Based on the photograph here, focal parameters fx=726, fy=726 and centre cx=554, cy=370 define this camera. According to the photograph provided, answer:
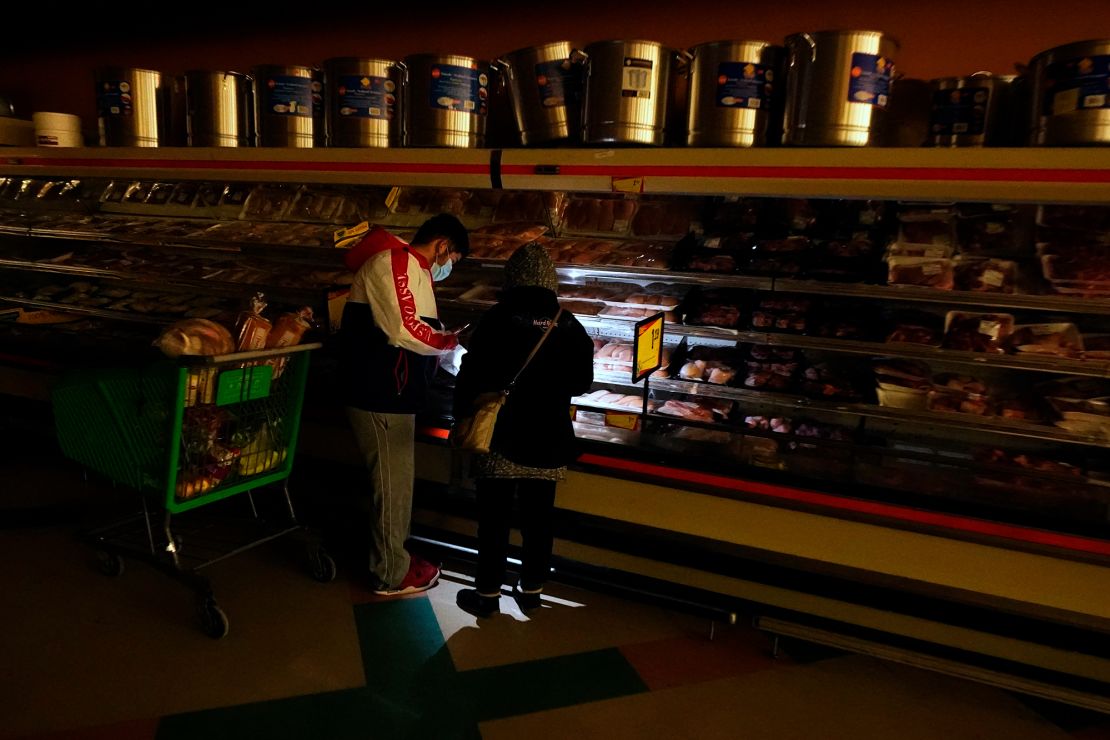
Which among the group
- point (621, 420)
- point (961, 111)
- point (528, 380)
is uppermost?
point (961, 111)

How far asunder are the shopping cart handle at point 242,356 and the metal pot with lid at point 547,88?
1.43 meters

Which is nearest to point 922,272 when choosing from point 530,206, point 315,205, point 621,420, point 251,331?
point 621,420

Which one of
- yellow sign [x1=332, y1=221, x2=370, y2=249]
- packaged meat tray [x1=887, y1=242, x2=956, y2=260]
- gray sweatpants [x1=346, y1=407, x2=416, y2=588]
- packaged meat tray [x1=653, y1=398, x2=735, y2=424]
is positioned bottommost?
gray sweatpants [x1=346, y1=407, x2=416, y2=588]

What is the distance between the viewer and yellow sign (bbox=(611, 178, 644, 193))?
10.3 ft

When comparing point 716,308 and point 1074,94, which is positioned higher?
point 1074,94

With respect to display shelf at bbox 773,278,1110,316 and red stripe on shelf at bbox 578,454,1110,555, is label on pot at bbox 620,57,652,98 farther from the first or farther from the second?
red stripe on shelf at bbox 578,454,1110,555

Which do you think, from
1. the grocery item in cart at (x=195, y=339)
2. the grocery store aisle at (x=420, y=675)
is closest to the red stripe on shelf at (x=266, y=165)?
the grocery item in cart at (x=195, y=339)

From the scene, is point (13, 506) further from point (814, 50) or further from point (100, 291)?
point (814, 50)

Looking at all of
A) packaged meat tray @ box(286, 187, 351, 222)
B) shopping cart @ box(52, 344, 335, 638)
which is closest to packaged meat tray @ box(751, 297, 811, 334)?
shopping cart @ box(52, 344, 335, 638)

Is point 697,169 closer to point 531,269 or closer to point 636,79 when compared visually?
point 636,79

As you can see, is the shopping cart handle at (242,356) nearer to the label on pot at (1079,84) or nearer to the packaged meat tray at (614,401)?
the packaged meat tray at (614,401)

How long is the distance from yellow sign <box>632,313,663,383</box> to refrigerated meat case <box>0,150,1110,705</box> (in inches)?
12.5

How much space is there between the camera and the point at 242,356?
2953mm

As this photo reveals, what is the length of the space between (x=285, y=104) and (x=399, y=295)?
1.52 metres
